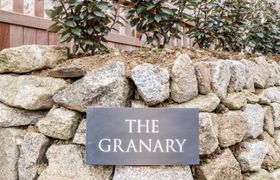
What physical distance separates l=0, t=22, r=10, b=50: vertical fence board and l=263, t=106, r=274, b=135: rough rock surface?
5.06 feet

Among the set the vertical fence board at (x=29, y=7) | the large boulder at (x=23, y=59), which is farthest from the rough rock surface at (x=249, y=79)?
the vertical fence board at (x=29, y=7)

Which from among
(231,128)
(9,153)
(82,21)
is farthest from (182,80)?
(9,153)

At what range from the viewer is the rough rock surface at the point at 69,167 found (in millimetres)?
1491

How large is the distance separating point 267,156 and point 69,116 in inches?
42.8

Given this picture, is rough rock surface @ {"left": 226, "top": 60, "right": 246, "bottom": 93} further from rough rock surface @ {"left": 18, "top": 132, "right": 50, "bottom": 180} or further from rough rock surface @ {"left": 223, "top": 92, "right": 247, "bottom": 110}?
rough rock surface @ {"left": 18, "top": 132, "right": 50, "bottom": 180}

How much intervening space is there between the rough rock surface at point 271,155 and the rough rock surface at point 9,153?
1262 millimetres

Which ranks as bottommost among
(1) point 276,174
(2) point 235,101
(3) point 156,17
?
(1) point 276,174

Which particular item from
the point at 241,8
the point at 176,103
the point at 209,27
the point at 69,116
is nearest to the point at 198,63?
the point at 176,103

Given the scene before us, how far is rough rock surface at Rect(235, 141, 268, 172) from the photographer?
67.4 inches

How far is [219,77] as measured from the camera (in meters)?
1.67

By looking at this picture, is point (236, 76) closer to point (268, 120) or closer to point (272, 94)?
point (268, 120)

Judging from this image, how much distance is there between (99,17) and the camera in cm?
179

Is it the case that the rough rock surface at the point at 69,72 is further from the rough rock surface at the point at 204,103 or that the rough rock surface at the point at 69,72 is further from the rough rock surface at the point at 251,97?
the rough rock surface at the point at 251,97

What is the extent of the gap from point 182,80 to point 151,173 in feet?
1.39
